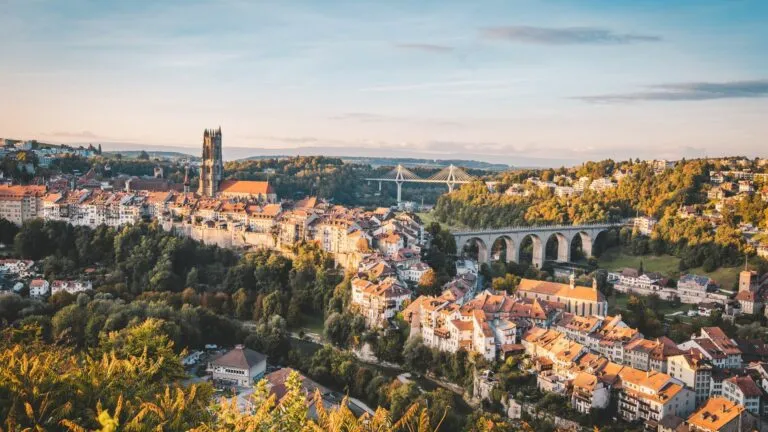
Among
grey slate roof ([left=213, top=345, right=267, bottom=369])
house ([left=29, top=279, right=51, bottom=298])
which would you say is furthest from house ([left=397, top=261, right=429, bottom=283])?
house ([left=29, top=279, right=51, bottom=298])

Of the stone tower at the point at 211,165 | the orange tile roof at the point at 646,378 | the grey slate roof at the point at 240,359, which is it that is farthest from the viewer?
the stone tower at the point at 211,165

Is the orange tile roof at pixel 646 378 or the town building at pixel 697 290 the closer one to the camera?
the orange tile roof at pixel 646 378

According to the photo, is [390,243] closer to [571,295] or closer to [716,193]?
[571,295]

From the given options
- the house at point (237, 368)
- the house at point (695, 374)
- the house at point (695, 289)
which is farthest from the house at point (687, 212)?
the house at point (237, 368)

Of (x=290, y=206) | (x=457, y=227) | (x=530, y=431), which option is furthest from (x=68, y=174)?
(x=530, y=431)

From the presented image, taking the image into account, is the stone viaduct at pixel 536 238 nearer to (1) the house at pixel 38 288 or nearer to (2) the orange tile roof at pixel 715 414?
(1) the house at pixel 38 288

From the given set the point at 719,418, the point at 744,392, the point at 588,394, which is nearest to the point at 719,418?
the point at 719,418

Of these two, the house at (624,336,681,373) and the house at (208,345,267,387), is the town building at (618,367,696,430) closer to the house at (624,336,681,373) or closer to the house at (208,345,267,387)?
the house at (624,336,681,373)

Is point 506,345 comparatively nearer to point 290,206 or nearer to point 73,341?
point 73,341
